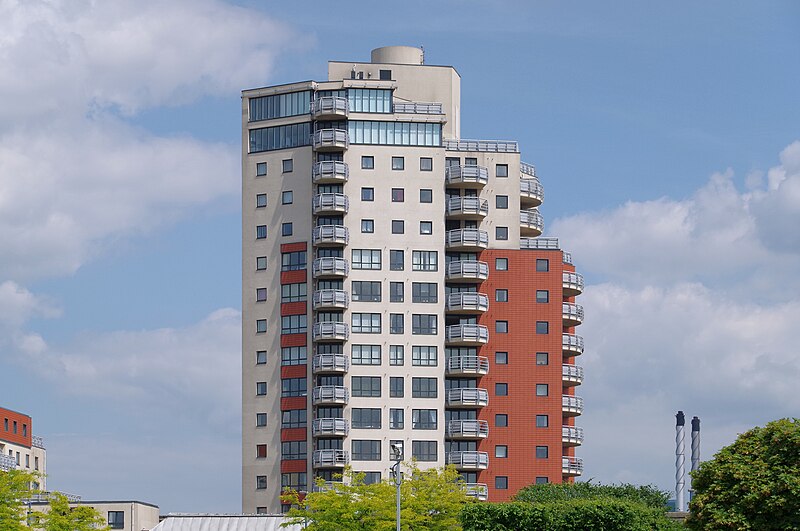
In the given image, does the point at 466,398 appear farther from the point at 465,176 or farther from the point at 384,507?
the point at 384,507

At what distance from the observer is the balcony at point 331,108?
6235 inches

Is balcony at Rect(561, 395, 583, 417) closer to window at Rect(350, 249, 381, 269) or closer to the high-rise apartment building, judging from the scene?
the high-rise apartment building

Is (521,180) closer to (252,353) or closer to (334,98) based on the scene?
(334,98)

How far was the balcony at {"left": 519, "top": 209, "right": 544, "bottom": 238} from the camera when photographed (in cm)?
16675

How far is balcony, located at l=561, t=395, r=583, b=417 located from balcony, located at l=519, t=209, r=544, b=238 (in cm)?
1929

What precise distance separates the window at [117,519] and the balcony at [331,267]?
104 feet

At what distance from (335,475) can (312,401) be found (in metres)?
14.2

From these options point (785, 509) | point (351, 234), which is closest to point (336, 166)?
point (351, 234)

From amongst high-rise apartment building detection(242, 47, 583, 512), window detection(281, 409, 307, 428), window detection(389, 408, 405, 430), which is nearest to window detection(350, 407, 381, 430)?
high-rise apartment building detection(242, 47, 583, 512)

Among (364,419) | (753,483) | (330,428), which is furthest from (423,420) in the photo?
(753,483)

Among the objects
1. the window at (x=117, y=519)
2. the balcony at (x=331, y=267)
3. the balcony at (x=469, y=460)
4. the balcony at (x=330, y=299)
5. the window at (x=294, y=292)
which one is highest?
the balcony at (x=331, y=267)

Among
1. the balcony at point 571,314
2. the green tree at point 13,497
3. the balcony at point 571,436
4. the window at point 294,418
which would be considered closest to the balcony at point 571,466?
the balcony at point 571,436

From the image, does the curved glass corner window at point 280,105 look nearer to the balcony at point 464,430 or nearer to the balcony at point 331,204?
the balcony at point 331,204

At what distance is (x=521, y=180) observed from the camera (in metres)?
167
